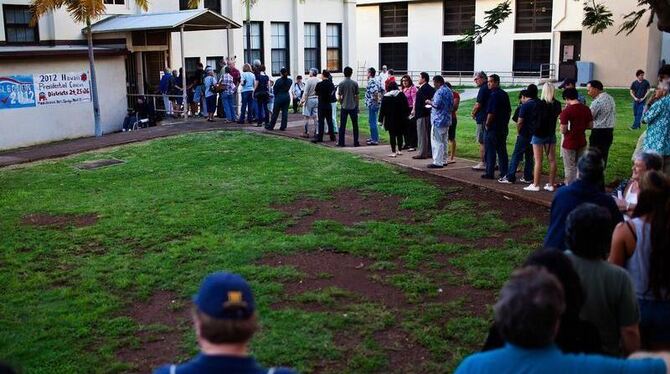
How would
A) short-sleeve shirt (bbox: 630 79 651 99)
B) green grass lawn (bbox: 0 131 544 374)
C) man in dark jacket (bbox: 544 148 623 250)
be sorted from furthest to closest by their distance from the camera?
short-sleeve shirt (bbox: 630 79 651 99)
green grass lawn (bbox: 0 131 544 374)
man in dark jacket (bbox: 544 148 623 250)

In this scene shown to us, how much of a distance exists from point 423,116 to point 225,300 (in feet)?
42.3

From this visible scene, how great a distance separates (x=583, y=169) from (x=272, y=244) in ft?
15.8

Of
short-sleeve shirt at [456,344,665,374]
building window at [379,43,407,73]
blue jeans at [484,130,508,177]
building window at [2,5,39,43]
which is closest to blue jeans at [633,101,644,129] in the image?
blue jeans at [484,130,508,177]

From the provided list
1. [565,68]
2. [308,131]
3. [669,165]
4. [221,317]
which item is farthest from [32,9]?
[565,68]

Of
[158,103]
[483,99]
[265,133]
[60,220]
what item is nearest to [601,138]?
[483,99]

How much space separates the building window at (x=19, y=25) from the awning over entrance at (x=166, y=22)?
1689 millimetres

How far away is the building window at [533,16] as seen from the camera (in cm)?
4034

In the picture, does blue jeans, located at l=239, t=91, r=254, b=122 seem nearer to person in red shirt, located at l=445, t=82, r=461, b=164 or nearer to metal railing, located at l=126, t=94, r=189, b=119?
metal railing, located at l=126, t=94, r=189, b=119

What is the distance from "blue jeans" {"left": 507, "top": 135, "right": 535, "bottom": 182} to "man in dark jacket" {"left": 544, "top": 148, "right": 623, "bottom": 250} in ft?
22.5

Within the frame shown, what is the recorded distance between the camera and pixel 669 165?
9.40 metres

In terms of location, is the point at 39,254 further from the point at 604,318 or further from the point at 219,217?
the point at 604,318

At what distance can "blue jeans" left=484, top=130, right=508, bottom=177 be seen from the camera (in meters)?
12.9

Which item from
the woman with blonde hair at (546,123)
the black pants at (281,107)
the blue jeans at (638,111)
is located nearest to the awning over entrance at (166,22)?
the black pants at (281,107)

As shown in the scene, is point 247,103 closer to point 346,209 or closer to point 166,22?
point 166,22
